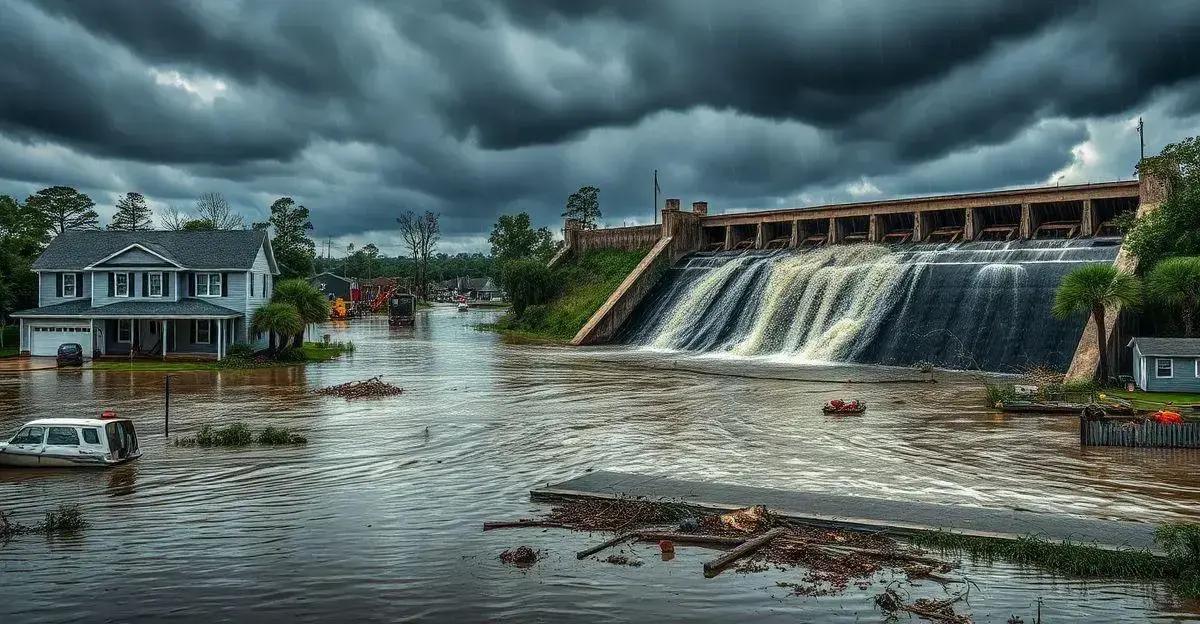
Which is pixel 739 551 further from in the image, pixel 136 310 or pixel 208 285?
pixel 208 285

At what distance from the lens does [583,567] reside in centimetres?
1245

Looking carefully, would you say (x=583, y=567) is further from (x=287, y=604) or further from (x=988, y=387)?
(x=988, y=387)

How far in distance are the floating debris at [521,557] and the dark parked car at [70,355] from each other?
40.3 m

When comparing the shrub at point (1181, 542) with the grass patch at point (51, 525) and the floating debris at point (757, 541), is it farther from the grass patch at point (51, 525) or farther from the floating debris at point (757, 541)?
the grass patch at point (51, 525)

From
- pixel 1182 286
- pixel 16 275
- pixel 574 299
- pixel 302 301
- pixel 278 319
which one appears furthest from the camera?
pixel 574 299

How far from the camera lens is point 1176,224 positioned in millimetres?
37375

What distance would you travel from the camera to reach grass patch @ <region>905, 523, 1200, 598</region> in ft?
38.7

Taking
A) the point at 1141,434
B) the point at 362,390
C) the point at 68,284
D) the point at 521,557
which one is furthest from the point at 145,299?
the point at 1141,434

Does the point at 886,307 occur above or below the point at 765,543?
above

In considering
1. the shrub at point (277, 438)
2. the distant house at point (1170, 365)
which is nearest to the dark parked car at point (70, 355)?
the shrub at point (277, 438)

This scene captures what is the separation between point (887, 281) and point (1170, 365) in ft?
65.0

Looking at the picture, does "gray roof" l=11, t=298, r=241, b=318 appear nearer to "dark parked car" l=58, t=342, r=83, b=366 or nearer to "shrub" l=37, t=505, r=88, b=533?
"dark parked car" l=58, t=342, r=83, b=366

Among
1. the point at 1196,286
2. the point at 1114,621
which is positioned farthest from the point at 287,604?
the point at 1196,286

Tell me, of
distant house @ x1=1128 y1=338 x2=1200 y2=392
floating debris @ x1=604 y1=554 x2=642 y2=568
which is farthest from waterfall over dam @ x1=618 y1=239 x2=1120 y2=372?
floating debris @ x1=604 y1=554 x2=642 y2=568
